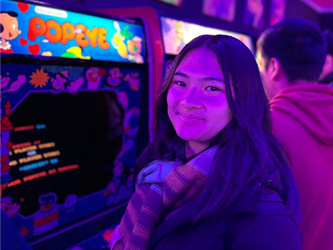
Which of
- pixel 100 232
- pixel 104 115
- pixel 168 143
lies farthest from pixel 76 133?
pixel 168 143

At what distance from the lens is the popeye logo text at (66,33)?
48.1 inches

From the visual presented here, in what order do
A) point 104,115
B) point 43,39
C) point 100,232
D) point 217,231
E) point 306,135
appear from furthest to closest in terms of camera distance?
1. point 104,115
2. point 100,232
3. point 306,135
4. point 43,39
5. point 217,231

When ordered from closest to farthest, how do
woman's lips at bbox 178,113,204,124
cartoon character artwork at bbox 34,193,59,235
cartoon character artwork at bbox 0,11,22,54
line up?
woman's lips at bbox 178,113,204,124 → cartoon character artwork at bbox 0,11,22,54 → cartoon character artwork at bbox 34,193,59,235

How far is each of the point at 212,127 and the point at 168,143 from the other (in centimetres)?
26

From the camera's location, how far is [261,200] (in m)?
0.85

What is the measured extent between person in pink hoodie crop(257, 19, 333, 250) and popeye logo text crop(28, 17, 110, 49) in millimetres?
783

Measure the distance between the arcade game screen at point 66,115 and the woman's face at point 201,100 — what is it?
1.86ft

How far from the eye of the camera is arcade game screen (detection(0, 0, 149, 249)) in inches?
47.5

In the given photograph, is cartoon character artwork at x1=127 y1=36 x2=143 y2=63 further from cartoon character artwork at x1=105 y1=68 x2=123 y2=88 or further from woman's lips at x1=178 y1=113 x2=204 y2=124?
woman's lips at x1=178 y1=113 x2=204 y2=124

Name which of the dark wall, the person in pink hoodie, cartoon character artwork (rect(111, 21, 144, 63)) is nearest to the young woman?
the person in pink hoodie

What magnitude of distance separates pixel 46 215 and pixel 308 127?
3.56ft

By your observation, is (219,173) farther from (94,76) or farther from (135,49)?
(135,49)

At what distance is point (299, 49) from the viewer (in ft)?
4.95

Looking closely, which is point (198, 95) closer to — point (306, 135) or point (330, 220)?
point (306, 135)
